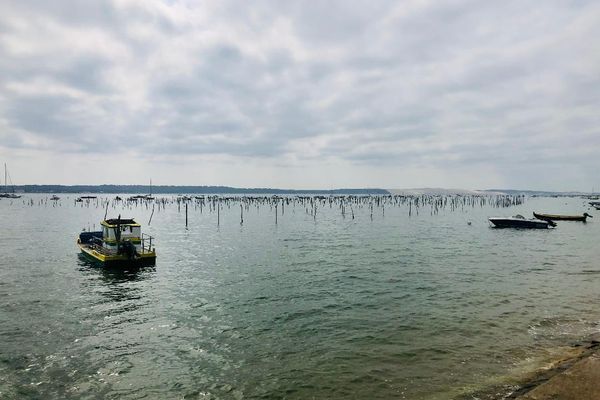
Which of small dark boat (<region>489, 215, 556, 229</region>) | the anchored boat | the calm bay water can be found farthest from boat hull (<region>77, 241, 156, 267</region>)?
small dark boat (<region>489, 215, 556, 229</region>)

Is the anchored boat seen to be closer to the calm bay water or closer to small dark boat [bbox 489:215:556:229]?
the calm bay water

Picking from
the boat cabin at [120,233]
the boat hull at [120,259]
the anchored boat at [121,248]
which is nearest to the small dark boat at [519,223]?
the boat hull at [120,259]

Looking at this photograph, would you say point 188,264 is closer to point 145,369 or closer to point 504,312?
point 145,369

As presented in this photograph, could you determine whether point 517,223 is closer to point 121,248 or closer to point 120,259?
point 121,248

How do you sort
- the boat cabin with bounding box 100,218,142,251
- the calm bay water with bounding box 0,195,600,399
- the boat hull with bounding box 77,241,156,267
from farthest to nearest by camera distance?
the boat cabin with bounding box 100,218,142,251 → the boat hull with bounding box 77,241,156,267 → the calm bay water with bounding box 0,195,600,399

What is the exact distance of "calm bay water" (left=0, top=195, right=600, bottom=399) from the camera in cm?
1508

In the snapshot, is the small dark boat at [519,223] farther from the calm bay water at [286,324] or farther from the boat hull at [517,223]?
the calm bay water at [286,324]

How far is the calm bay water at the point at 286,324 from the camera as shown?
1508 cm

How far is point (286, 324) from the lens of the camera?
21.9 m

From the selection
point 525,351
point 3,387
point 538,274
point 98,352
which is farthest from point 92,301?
point 538,274

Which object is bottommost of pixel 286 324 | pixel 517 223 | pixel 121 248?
pixel 286 324

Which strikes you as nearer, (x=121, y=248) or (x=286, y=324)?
(x=286, y=324)

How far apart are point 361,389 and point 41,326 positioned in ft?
57.6

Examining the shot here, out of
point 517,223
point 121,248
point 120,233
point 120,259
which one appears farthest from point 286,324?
point 517,223
